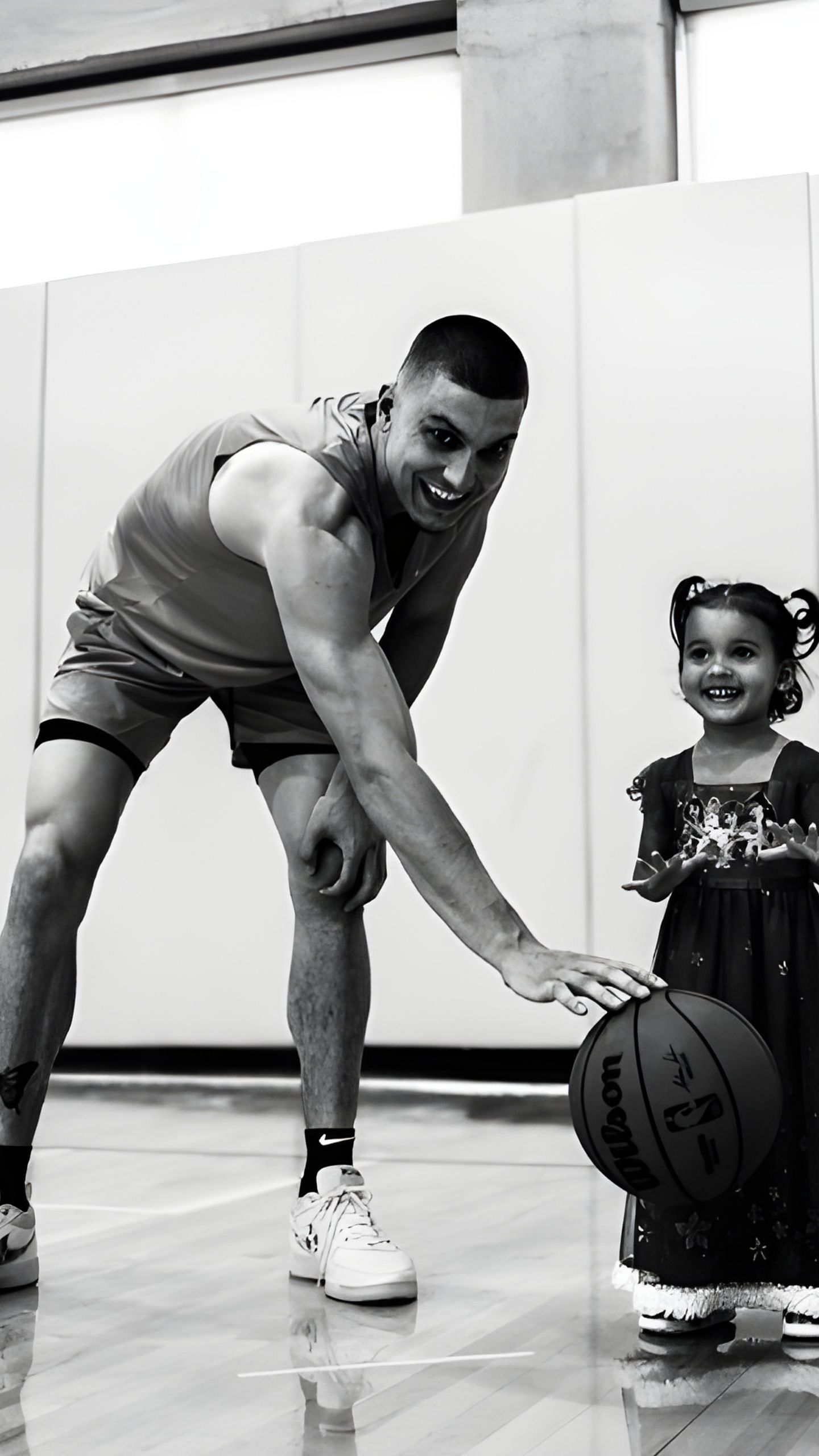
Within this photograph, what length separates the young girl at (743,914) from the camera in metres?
1.65

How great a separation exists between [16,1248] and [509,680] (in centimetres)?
236

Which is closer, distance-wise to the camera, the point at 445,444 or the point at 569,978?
the point at 569,978

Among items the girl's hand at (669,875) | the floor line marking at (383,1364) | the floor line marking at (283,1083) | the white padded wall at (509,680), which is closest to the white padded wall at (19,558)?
the floor line marking at (283,1083)

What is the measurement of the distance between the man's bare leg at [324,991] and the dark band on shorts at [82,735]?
237 millimetres

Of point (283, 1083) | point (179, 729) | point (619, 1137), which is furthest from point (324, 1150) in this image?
point (179, 729)

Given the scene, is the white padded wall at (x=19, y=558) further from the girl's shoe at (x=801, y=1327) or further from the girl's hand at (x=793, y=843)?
the girl's shoe at (x=801, y=1327)

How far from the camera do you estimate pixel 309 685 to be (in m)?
1.66

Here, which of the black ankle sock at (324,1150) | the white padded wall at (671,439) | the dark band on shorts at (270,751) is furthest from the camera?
the white padded wall at (671,439)

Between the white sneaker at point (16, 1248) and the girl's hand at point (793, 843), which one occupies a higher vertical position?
the girl's hand at point (793, 843)

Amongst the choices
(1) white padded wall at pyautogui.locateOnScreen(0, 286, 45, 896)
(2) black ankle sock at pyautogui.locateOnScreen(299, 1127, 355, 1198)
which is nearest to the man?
(2) black ankle sock at pyautogui.locateOnScreen(299, 1127, 355, 1198)

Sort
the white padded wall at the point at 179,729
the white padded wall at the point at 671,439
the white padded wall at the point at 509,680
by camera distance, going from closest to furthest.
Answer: the white padded wall at the point at 671,439 → the white padded wall at the point at 509,680 → the white padded wall at the point at 179,729

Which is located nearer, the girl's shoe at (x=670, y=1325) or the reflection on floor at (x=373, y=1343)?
the reflection on floor at (x=373, y=1343)

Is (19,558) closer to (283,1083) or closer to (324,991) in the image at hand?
(283,1083)

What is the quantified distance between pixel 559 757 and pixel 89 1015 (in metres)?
1.53
